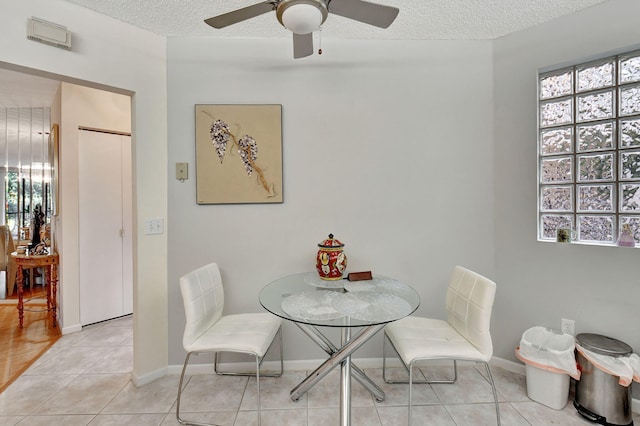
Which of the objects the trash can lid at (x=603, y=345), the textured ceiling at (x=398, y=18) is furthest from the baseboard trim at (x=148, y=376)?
the trash can lid at (x=603, y=345)

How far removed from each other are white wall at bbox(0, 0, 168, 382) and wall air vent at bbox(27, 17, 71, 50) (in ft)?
0.15

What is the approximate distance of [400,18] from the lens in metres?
2.01

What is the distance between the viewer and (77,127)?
2.91m

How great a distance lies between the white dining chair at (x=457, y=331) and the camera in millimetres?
1556

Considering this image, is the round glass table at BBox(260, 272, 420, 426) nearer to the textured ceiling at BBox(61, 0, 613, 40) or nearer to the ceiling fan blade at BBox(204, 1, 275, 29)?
the ceiling fan blade at BBox(204, 1, 275, 29)

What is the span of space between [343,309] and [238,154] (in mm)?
1376

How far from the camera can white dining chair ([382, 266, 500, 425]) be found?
5.10ft

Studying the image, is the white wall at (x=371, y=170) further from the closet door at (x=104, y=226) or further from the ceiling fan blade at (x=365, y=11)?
the closet door at (x=104, y=226)

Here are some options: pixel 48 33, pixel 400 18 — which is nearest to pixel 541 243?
pixel 400 18

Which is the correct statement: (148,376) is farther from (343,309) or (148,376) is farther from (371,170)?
(371,170)

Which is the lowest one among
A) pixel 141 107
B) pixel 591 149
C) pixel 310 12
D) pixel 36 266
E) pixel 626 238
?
pixel 36 266

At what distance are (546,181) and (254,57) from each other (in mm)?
2316

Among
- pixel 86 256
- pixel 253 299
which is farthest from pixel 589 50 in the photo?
pixel 86 256

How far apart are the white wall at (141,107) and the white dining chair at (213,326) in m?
0.49
